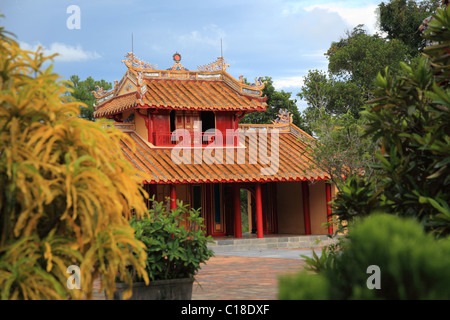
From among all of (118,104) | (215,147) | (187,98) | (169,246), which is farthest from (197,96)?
(169,246)

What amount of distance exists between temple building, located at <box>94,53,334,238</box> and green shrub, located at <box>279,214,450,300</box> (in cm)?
1577

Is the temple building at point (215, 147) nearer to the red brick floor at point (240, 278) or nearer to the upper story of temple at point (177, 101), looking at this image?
the upper story of temple at point (177, 101)

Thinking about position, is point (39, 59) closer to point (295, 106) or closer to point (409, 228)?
point (409, 228)

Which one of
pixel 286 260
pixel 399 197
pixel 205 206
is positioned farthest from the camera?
pixel 205 206

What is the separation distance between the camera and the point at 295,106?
3450cm

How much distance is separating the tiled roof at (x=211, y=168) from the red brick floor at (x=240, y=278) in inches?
142

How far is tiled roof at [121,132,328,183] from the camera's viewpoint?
62.0ft

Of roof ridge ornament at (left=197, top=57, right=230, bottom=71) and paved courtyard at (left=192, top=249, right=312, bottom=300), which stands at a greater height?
roof ridge ornament at (left=197, top=57, right=230, bottom=71)

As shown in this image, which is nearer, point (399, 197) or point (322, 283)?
point (322, 283)

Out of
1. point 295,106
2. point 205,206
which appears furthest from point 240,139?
point 295,106

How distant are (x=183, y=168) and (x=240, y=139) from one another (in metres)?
3.58

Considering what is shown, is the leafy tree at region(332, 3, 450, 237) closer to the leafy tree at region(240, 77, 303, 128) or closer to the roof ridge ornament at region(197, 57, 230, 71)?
the roof ridge ornament at region(197, 57, 230, 71)

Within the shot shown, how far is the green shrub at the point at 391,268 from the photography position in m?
2.90

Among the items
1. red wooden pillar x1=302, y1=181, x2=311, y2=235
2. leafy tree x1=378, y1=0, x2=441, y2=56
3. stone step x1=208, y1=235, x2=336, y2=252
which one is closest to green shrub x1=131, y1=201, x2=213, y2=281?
stone step x1=208, y1=235, x2=336, y2=252
